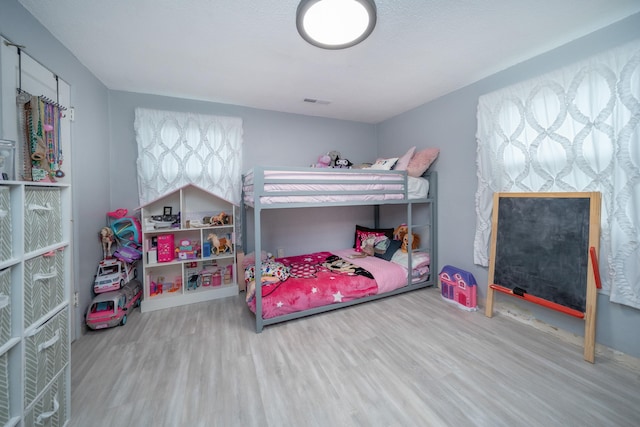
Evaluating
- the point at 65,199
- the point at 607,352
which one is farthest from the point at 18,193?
the point at 607,352

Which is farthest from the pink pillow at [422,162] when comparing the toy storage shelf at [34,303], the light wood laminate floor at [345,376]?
the toy storage shelf at [34,303]

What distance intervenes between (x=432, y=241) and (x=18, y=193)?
11.1 feet

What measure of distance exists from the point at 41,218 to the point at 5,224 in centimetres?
18

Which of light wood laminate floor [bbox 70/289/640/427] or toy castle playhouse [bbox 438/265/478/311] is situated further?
toy castle playhouse [bbox 438/265/478/311]

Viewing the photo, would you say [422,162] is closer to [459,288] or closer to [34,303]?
[459,288]

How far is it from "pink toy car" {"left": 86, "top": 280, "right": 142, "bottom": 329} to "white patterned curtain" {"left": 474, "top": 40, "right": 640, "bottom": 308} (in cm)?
378

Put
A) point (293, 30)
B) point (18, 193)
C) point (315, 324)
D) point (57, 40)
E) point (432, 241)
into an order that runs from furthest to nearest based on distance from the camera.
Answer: point (432, 241)
point (315, 324)
point (57, 40)
point (293, 30)
point (18, 193)

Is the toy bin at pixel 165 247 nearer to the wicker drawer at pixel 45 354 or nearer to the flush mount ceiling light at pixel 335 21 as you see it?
the wicker drawer at pixel 45 354

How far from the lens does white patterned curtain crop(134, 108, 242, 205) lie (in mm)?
2629

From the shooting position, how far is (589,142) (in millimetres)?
1738

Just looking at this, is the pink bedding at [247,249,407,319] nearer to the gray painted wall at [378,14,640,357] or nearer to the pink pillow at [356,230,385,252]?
the pink pillow at [356,230,385,252]

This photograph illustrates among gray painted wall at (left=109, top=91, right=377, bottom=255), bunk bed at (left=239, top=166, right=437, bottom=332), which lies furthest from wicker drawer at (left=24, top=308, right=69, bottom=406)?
gray painted wall at (left=109, top=91, right=377, bottom=255)

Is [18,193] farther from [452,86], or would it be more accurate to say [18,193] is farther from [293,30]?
[452,86]

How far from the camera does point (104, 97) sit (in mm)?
2461
